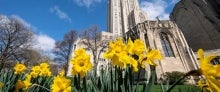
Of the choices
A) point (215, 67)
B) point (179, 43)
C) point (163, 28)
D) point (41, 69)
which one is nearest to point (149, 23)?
point (163, 28)

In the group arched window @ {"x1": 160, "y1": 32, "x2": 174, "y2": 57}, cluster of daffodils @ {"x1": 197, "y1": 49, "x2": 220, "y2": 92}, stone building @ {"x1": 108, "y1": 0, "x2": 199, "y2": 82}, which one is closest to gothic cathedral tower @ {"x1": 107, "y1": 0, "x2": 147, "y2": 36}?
stone building @ {"x1": 108, "y1": 0, "x2": 199, "y2": 82}

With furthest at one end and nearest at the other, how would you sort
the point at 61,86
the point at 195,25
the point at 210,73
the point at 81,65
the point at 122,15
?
1. the point at 122,15
2. the point at 195,25
3. the point at 81,65
4. the point at 61,86
5. the point at 210,73

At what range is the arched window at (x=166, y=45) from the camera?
83.1 feet

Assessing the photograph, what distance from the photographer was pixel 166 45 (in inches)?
1021

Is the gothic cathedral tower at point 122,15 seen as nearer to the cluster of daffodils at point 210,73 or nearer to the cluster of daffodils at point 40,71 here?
the cluster of daffodils at point 40,71

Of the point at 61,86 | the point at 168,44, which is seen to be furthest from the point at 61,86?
the point at 168,44

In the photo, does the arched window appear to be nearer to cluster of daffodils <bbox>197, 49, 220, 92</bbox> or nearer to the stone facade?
the stone facade

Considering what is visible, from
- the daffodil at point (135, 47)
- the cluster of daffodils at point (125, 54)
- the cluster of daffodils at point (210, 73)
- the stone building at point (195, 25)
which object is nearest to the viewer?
the cluster of daffodils at point (210, 73)

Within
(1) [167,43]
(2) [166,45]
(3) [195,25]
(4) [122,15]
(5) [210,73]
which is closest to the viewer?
(5) [210,73]

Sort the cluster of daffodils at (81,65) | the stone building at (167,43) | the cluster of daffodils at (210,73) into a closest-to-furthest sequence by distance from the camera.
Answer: the cluster of daffodils at (210,73) → the cluster of daffodils at (81,65) → the stone building at (167,43)

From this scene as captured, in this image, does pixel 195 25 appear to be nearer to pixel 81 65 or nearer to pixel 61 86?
pixel 81 65

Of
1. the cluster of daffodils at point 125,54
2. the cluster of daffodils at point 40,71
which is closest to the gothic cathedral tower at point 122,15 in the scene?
the cluster of daffodils at point 40,71

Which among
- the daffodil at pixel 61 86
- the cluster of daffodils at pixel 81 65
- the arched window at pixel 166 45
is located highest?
the arched window at pixel 166 45

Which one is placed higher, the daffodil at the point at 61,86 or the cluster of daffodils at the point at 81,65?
the cluster of daffodils at the point at 81,65
